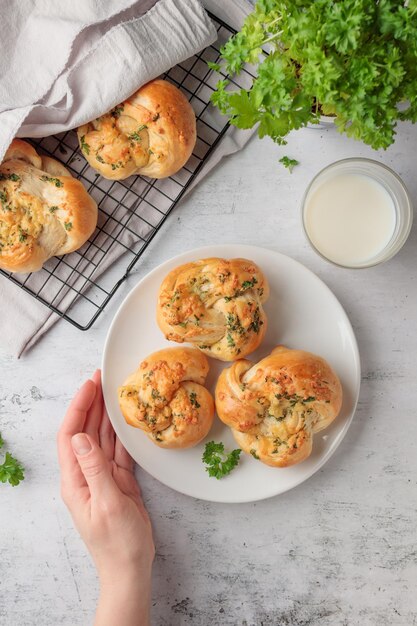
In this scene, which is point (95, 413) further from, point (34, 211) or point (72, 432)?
point (34, 211)

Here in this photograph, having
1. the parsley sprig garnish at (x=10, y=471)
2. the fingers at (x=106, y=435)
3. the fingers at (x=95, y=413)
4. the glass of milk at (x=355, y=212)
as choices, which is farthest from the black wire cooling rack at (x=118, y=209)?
the parsley sprig garnish at (x=10, y=471)

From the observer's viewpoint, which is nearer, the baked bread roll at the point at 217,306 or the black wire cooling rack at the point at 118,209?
the baked bread roll at the point at 217,306

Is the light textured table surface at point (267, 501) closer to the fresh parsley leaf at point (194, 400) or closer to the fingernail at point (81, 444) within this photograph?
the fingernail at point (81, 444)

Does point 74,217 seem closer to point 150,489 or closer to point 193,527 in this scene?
point 150,489

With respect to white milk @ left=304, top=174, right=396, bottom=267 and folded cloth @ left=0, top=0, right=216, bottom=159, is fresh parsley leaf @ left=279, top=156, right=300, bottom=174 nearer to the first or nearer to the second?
white milk @ left=304, top=174, right=396, bottom=267

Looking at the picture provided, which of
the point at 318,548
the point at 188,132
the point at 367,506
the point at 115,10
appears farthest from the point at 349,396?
the point at 115,10

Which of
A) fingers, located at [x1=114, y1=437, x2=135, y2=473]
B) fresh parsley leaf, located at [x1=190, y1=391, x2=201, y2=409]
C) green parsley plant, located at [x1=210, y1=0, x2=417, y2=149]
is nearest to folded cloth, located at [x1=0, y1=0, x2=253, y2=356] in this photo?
green parsley plant, located at [x1=210, y1=0, x2=417, y2=149]
